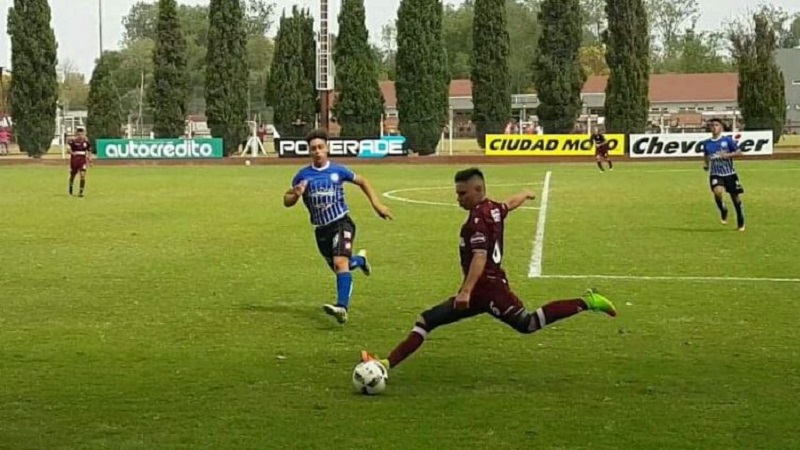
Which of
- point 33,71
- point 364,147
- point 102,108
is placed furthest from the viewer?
point 102,108

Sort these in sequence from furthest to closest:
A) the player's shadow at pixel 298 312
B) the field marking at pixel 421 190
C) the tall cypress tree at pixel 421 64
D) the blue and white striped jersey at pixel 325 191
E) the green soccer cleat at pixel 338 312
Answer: the tall cypress tree at pixel 421 64 < the field marking at pixel 421 190 < the blue and white striped jersey at pixel 325 191 < the player's shadow at pixel 298 312 < the green soccer cleat at pixel 338 312

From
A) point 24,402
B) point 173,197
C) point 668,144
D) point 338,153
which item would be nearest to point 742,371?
point 24,402

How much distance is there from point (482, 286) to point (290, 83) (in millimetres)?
55761

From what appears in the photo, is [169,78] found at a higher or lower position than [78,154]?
higher

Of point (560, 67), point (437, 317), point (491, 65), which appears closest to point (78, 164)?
point (437, 317)

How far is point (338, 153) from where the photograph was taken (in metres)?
53.8

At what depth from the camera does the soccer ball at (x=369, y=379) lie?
26.2ft

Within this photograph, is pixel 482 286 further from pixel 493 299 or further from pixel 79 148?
pixel 79 148

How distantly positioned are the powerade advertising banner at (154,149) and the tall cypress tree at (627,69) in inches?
752

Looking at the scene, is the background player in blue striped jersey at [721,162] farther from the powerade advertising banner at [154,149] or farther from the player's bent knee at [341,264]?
the powerade advertising banner at [154,149]

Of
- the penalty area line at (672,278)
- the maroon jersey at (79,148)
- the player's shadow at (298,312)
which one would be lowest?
the player's shadow at (298,312)

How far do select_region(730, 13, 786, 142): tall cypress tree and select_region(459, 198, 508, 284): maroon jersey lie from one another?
5024cm

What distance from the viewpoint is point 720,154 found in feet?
66.3

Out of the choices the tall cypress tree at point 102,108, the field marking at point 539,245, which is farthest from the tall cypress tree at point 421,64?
the field marking at point 539,245
